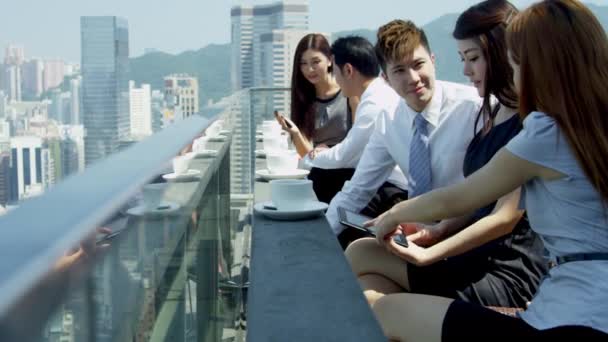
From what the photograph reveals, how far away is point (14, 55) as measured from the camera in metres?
91.5

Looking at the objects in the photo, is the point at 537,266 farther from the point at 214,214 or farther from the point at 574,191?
the point at 214,214

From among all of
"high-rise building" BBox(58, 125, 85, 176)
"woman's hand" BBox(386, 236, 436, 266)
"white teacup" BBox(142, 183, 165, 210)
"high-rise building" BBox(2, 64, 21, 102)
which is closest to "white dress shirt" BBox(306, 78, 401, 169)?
"woman's hand" BBox(386, 236, 436, 266)

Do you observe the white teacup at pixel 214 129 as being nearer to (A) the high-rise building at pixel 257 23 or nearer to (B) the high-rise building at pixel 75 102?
(A) the high-rise building at pixel 257 23

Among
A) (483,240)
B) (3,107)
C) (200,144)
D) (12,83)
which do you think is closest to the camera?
(200,144)

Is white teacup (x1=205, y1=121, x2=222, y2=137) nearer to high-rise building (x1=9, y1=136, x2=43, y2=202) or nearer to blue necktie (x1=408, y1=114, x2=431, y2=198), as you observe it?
blue necktie (x1=408, y1=114, x2=431, y2=198)

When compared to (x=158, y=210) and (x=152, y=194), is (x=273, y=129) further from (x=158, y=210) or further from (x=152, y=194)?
(x=152, y=194)

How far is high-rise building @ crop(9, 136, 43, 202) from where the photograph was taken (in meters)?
51.8

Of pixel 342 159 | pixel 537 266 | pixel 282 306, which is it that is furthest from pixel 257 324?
pixel 342 159

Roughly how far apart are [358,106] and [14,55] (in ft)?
307

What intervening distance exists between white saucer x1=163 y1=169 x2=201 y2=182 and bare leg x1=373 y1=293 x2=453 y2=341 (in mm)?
575

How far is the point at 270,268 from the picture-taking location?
1.59 meters

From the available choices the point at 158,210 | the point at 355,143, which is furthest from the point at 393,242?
the point at 355,143

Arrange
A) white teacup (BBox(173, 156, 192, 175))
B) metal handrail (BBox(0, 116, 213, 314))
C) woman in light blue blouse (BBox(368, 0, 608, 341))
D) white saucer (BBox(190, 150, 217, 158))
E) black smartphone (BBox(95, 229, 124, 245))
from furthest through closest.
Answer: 1. white saucer (BBox(190, 150, 217, 158))
2. woman in light blue blouse (BBox(368, 0, 608, 341))
3. white teacup (BBox(173, 156, 192, 175))
4. black smartphone (BBox(95, 229, 124, 245))
5. metal handrail (BBox(0, 116, 213, 314))

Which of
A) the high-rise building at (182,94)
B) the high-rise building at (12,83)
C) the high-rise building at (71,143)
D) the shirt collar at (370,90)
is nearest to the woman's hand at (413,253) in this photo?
the shirt collar at (370,90)
